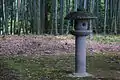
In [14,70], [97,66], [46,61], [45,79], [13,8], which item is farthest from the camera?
[13,8]

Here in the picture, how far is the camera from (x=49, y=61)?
328 inches

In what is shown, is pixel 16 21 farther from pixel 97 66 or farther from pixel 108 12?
pixel 97 66

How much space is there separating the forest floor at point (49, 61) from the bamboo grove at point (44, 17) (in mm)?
4380

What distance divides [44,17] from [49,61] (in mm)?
9290

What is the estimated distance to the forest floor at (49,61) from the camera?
252 inches

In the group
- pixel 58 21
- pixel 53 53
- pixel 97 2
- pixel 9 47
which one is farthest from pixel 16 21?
pixel 53 53

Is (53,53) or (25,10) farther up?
(25,10)

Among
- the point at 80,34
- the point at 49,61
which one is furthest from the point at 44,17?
the point at 80,34

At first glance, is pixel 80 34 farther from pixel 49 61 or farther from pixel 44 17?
pixel 44 17

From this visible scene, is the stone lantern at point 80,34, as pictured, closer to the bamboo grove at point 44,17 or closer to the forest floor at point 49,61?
the forest floor at point 49,61

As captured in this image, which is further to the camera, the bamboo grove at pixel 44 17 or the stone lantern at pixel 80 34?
the bamboo grove at pixel 44 17

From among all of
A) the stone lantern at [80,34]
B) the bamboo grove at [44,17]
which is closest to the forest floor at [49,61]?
the stone lantern at [80,34]

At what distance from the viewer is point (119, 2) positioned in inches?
658

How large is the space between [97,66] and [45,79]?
6.69ft
